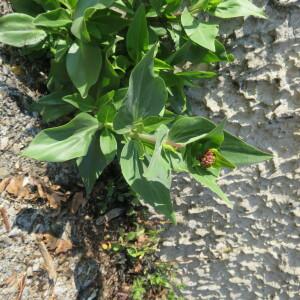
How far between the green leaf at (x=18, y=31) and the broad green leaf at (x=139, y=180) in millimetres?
463

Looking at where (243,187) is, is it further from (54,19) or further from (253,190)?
(54,19)

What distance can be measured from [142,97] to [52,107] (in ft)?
1.32

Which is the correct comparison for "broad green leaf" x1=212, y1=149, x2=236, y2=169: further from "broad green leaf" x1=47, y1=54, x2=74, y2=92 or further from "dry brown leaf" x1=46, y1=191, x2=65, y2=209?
"dry brown leaf" x1=46, y1=191, x2=65, y2=209

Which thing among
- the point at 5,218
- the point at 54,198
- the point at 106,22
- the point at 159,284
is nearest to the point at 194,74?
the point at 106,22

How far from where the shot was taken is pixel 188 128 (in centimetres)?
123

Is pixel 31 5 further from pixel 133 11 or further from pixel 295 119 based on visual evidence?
pixel 295 119

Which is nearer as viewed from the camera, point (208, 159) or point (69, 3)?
point (208, 159)

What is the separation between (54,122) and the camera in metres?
1.57

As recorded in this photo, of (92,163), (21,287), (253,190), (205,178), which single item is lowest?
(21,287)

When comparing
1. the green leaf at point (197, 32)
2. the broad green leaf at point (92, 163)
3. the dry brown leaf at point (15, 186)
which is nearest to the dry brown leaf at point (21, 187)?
the dry brown leaf at point (15, 186)

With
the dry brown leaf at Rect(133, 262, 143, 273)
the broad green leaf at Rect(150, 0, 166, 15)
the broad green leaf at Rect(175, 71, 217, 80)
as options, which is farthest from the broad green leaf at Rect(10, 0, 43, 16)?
the dry brown leaf at Rect(133, 262, 143, 273)

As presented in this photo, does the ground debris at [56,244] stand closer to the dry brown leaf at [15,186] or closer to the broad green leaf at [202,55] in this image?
the dry brown leaf at [15,186]

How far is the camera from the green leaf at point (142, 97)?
113 centimetres

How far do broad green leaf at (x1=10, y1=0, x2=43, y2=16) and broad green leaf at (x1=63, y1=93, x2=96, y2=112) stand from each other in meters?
0.30
